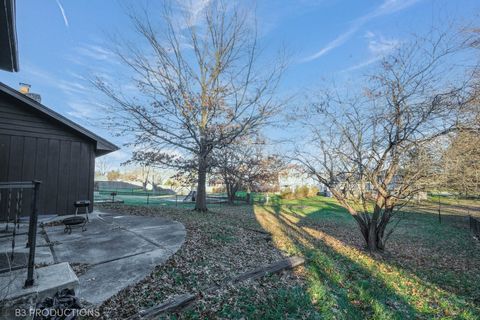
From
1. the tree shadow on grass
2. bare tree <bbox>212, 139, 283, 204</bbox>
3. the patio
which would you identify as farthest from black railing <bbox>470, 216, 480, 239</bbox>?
the patio

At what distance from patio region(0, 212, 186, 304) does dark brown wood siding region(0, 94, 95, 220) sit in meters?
1.19

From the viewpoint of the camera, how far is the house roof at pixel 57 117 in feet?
19.9

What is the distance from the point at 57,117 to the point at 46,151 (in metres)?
1.09

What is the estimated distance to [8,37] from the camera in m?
4.16

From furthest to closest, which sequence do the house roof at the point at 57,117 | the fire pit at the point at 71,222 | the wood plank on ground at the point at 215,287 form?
1. the house roof at the point at 57,117
2. the fire pit at the point at 71,222
3. the wood plank on ground at the point at 215,287

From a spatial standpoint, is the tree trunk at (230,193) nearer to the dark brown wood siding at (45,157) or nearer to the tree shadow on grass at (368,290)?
the dark brown wood siding at (45,157)

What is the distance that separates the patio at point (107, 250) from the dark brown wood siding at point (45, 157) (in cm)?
119

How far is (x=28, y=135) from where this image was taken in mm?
6543

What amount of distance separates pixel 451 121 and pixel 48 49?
41.2ft

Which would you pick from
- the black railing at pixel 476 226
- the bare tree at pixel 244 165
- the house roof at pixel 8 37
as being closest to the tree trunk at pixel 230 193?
the bare tree at pixel 244 165

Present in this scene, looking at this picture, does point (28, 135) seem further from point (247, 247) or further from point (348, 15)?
point (348, 15)

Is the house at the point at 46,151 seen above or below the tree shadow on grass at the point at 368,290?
above

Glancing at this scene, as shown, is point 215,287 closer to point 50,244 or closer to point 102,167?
point 50,244

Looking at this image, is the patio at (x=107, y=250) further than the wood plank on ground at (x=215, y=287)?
Yes
